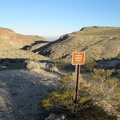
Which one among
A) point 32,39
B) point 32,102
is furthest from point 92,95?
point 32,39

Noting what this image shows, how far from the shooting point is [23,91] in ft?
48.5

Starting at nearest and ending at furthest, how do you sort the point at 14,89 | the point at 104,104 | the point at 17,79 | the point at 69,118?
the point at 69,118 < the point at 104,104 < the point at 14,89 < the point at 17,79

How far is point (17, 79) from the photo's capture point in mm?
16828

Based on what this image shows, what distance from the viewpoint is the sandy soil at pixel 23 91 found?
39.9 ft

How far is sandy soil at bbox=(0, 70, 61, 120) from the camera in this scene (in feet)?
39.9

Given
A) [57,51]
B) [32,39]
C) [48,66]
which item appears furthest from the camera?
→ [32,39]

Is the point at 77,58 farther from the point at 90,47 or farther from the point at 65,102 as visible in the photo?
the point at 90,47

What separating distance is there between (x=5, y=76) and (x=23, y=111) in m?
5.68

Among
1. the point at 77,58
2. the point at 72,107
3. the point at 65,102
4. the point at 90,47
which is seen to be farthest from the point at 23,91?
the point at 90,47

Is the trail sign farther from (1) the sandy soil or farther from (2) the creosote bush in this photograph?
(1) the sandy soil

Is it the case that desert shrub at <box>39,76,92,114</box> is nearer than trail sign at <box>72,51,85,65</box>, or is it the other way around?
desert shrub at <box>39,76,92,114</box>

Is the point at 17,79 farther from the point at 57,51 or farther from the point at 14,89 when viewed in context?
the point at 57,51

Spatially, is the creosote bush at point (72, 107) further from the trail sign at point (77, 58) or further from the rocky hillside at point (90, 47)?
the rocky hillside at point (90, 47)

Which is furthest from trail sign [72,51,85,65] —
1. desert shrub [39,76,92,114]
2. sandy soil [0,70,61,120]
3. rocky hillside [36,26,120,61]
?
rocky hillside [36,26,120,61]
